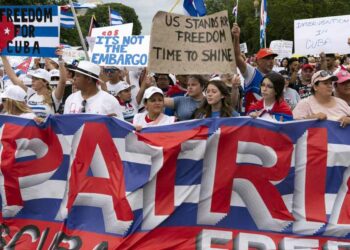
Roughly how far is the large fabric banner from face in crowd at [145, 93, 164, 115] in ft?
1.32

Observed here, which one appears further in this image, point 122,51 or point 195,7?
point 122,51

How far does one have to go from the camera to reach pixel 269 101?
19.2 feet

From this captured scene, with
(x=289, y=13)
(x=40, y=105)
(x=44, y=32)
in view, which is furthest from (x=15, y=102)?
(x=289, y=13)

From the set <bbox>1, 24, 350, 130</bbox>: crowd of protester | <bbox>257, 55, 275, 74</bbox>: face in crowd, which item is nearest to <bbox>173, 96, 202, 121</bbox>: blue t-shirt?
<bbox>1, 24, 350, 130</bbox>: crowd of protester

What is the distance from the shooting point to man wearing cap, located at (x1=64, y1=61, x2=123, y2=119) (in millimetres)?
5844

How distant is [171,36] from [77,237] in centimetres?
213

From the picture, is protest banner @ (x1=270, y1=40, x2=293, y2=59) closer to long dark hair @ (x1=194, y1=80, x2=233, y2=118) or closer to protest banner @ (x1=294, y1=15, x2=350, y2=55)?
protest banner @ (x1=294, y1=15, x2=350, y2=55)

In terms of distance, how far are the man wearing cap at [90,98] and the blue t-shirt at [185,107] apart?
67 cm

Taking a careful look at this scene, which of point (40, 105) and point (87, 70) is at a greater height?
point (87, 70)

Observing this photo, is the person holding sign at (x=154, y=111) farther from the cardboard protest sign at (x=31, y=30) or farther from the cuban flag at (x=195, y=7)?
the cardboard protest sign at (x=31, y=30)

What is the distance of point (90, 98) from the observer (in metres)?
5.95

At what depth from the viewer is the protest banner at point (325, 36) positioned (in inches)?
407

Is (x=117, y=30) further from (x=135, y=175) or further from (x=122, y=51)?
(x=135, y=175)

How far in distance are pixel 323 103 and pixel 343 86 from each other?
0.59m
